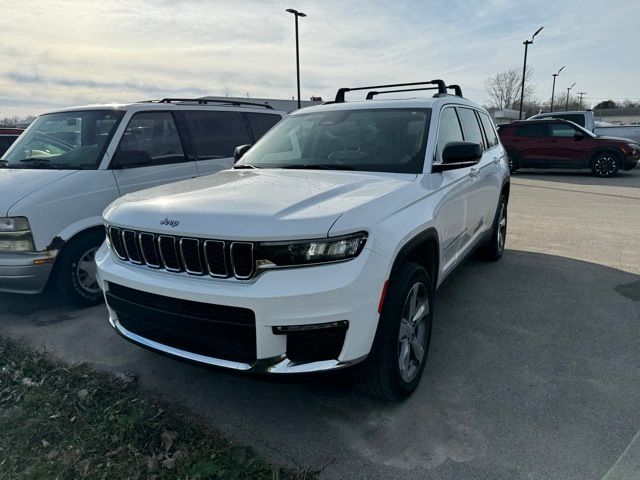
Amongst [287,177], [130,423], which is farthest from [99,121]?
[130,423]

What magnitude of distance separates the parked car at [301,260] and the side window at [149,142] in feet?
5.55

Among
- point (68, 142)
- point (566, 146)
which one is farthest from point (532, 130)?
point (68, 142)

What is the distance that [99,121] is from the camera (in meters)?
4.97

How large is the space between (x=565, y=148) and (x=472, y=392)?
1413cm

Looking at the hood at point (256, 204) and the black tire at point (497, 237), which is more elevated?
the hood at point (256, 204)

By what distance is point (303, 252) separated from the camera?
233cm

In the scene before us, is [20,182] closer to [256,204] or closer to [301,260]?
[256,204]

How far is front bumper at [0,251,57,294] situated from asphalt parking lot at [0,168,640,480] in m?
0.38

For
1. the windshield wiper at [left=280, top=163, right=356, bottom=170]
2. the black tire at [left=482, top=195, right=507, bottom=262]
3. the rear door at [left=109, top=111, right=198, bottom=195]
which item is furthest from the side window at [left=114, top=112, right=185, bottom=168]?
the black tire at [left=482, top=195, right=507, bottom=262]

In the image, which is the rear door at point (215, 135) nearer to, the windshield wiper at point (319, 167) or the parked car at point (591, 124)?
the windshield wiper at point (319, 167)

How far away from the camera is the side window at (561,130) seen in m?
14.8

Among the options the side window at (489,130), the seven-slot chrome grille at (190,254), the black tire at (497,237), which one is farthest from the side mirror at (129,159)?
the black tire at (497,237)

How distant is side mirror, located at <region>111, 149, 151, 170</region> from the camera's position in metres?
4.76

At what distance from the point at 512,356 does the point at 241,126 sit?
446cm
